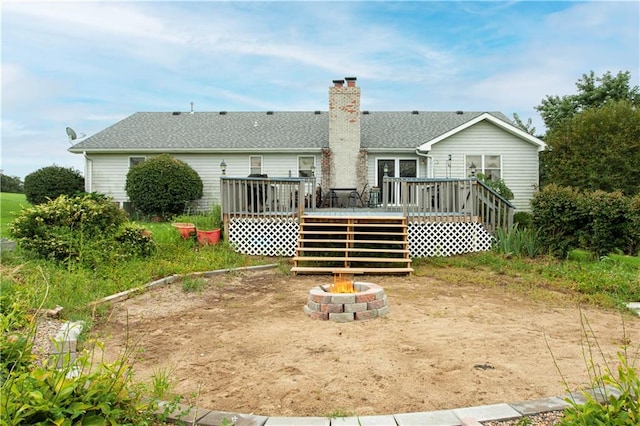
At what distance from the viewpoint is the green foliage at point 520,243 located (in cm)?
1009

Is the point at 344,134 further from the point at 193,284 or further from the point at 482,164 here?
the point at 193,284

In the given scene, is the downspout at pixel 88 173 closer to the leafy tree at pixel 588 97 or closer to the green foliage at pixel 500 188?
the green foliage at pixel 500 188

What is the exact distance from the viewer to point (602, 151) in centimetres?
1470

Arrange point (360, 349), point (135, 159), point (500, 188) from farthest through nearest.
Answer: point (135, 159) → point (500, 188) → point (360, 349)

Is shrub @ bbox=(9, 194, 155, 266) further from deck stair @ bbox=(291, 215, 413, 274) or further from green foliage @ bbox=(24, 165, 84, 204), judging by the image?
green foliage @ bbox=(24, 165, 84, 204)

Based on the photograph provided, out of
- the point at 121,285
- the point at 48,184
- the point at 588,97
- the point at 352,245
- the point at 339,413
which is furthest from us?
the point at 588,97

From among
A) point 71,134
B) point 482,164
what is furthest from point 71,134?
point 482,164

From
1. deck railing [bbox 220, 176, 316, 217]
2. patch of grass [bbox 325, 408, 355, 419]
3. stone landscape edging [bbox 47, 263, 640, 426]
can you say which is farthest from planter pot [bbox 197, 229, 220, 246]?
patch of grass [bbox 325, 408, 355, 419]

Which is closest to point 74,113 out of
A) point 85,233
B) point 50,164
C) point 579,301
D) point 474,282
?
point 50,164

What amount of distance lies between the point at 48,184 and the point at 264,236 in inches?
439

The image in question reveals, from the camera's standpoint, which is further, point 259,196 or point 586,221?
point 259,196

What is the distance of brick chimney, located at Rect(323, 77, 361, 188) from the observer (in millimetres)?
16594

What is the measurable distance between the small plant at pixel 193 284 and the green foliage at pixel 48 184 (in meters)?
12.0

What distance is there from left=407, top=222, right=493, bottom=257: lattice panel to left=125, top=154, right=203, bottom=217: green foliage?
894 centimetres
